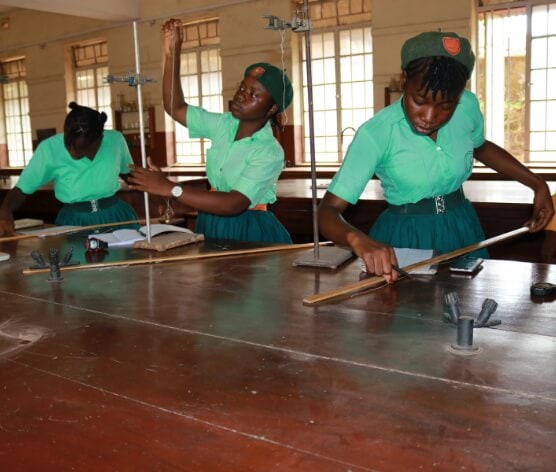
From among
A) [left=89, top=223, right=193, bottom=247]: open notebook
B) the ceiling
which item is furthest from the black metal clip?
the ceiling

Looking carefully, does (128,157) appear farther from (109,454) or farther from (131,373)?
(109,454)

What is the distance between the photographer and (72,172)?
3246mm

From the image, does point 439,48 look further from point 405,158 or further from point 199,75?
point 199,75

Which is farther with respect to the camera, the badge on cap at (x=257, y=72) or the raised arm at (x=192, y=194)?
the badge on cap at (x=257, y=72)

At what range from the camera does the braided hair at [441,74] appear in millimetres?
1866

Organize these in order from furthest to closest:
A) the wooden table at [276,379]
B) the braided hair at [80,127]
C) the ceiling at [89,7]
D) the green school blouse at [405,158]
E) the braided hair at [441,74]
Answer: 1. the ceiling at [89,7]
2. the braided hair at [80,127]
3. the green school blouse at [405,158]
4. the braided hair at [441,74]
5. the wooden table at [276,379]

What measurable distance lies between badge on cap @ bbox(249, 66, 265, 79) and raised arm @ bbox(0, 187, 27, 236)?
3.83ft

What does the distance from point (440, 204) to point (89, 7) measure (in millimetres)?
8177

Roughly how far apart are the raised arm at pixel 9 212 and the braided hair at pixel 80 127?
1.04ft

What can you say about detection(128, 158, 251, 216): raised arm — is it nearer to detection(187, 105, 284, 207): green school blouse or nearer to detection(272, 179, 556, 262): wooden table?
detection(187, 105, 284, 207): green school blouse

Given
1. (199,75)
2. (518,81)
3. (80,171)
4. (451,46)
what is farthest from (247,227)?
(199,75)

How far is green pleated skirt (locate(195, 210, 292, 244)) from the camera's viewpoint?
9.12 ft

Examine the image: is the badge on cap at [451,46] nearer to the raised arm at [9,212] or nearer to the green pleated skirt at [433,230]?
the green pleated skirt at [433,230]

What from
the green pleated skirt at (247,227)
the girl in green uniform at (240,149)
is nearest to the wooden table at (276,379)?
the girl in green uniform at (240,149)
